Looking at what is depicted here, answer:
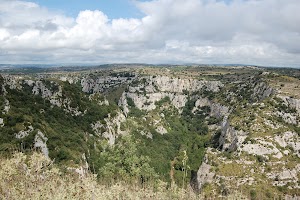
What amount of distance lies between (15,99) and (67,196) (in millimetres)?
92305

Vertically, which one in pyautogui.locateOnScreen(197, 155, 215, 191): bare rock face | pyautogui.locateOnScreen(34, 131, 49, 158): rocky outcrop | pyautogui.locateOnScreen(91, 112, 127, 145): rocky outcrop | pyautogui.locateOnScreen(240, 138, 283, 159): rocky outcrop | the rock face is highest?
the rock face

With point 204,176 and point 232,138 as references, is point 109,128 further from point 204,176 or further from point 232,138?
point 232,138

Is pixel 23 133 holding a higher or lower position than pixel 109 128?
higher

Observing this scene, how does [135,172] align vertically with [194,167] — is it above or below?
above

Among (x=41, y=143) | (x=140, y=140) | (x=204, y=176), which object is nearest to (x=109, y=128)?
(x=140, y=140)

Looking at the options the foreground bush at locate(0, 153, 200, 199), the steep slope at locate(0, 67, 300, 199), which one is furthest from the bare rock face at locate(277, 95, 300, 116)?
the foreground bush at locate(0, 153, 200, 199)

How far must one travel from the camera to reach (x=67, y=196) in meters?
44.0

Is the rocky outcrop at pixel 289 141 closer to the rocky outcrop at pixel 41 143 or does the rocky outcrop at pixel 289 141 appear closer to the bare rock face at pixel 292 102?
the bare rock face at pixel 292 102

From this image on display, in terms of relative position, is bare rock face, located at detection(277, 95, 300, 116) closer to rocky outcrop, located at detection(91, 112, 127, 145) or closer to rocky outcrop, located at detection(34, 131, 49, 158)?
rocky outcrop, located at detection(91, 112, 127, 145)

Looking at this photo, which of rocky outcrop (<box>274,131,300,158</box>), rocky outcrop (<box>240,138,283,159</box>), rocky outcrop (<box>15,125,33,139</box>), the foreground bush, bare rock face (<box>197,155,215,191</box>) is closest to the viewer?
the foreground bush

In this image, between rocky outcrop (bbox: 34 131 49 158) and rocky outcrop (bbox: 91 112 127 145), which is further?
rocky outcrop (bbox: 91 112 127 145)

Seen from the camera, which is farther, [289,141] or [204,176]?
[289,141]

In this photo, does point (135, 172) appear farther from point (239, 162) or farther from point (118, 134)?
point (118, 134)

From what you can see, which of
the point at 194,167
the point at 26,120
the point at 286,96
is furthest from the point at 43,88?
the point at 286,96
